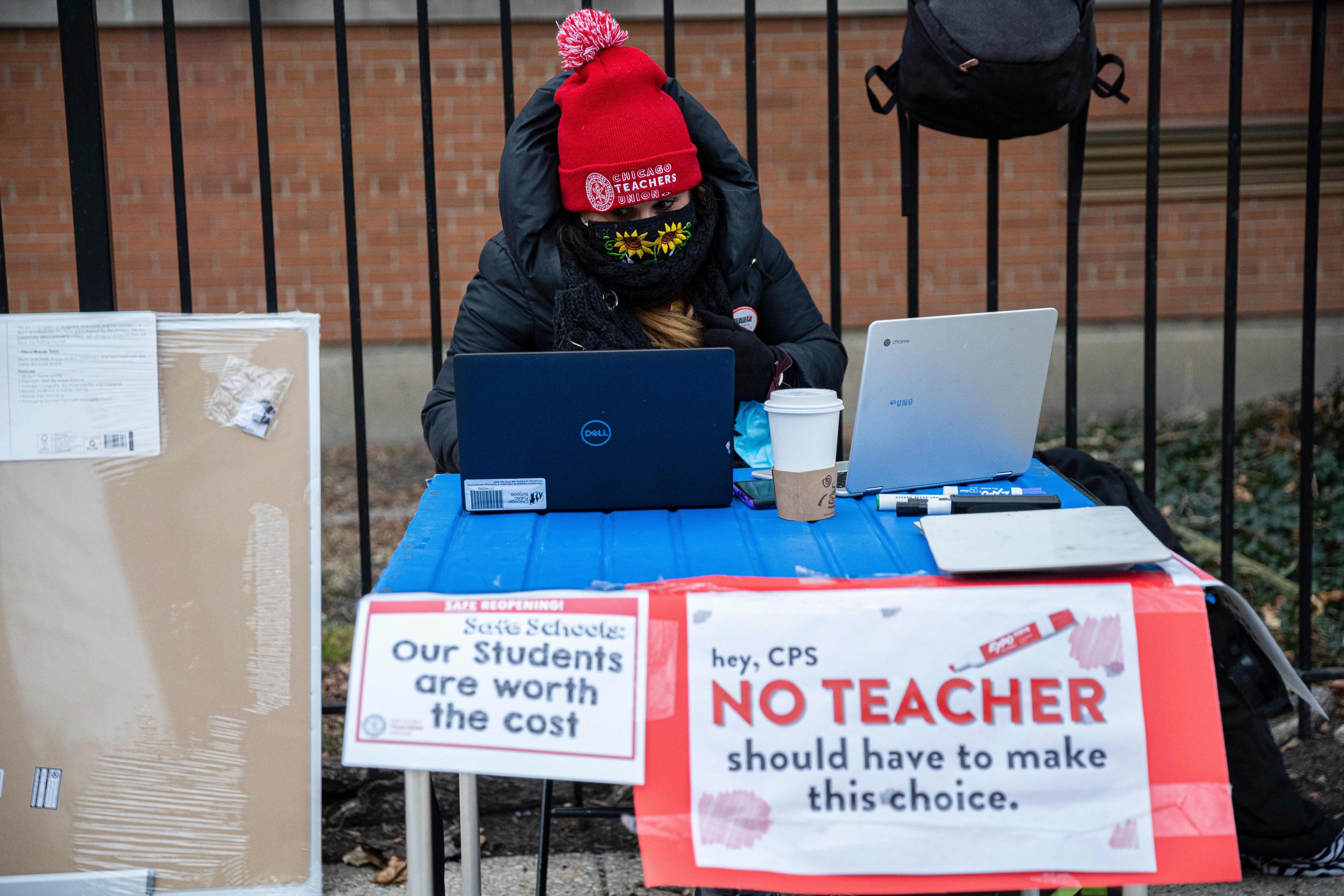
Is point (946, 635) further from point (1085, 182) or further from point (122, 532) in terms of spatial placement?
point (1085, 182)

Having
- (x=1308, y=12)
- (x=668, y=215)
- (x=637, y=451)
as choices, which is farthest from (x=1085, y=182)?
(x=637, y=451)

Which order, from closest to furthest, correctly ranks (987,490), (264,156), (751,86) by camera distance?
(987,490)
(264,156)
(751,86)

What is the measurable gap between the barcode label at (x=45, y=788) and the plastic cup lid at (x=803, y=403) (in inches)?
56.3

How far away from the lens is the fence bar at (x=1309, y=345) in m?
2.42

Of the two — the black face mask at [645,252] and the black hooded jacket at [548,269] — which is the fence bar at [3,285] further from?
the black face mask at [645,252]

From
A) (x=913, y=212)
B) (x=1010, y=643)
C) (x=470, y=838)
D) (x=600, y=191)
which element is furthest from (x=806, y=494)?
(x=913, y=212)

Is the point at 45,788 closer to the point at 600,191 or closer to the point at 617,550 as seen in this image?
the point at 617,550

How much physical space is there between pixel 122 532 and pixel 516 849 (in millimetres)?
1139

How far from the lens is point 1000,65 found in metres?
2.14

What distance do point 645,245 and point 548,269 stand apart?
19 centimetres

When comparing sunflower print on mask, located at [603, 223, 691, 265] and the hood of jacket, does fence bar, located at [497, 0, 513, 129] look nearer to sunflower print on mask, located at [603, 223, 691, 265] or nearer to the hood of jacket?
the hood of jacket

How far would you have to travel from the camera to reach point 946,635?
4.14 feet

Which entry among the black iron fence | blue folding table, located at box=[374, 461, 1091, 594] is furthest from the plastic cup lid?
the black iron fence

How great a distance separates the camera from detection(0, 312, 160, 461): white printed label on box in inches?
77.3
